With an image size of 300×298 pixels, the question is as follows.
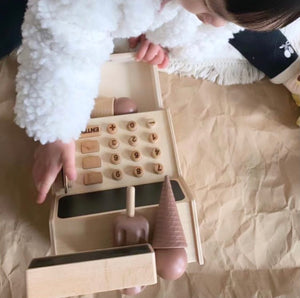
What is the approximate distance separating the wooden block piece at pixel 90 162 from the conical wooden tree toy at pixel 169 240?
0.35 feet

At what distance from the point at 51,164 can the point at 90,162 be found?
0.16ft

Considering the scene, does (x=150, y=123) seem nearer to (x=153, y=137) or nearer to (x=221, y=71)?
(x=153, y=137)

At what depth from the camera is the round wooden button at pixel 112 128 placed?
0.56 m

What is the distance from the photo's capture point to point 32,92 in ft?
1.57

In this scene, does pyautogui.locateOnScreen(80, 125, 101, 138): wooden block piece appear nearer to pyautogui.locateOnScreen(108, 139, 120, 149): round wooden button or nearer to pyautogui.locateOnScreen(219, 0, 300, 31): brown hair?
pyautogui.locateOnScreen(108, 139, 120, 149): round wooden button

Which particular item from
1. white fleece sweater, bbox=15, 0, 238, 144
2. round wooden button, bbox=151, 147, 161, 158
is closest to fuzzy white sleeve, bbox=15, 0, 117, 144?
white fleece sweater, bbox=15, 0, 238, 144

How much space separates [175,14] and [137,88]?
13cm

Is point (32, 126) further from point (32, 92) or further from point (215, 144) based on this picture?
point (215, 144)

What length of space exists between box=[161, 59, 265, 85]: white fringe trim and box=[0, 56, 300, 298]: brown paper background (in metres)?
0.01

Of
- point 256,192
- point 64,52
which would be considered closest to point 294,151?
point 256,192

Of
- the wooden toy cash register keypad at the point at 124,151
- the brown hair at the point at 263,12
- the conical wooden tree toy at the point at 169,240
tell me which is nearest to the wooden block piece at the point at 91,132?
the wooden toy cash register keypad at the point at 124,151

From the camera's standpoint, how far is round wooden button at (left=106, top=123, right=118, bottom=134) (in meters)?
0.56

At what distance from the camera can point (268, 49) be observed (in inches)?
26.2

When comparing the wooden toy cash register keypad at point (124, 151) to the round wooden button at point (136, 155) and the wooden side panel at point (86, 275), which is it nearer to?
the round wooden button at point (136, 155)
